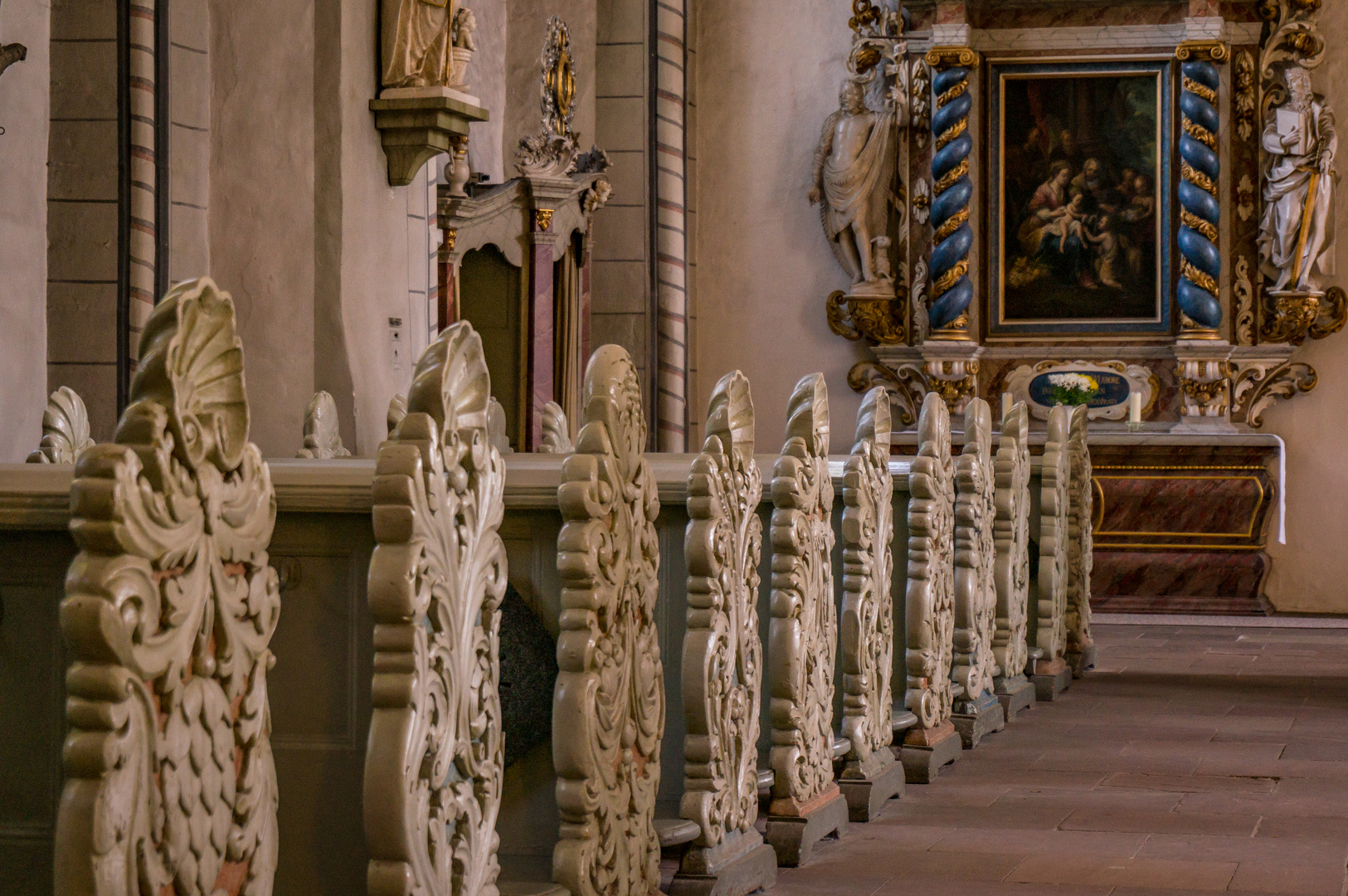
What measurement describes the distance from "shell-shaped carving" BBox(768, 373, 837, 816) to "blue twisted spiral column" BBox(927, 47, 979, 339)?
284 inches

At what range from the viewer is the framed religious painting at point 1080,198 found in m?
11.1

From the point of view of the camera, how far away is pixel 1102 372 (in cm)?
1115

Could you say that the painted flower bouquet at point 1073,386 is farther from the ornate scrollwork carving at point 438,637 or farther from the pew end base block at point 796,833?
the ornate scrollwork carving at point 438,637

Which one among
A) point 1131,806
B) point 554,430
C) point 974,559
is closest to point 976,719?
point 974,559

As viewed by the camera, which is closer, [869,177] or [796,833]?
[796,833]

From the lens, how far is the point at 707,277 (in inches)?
475

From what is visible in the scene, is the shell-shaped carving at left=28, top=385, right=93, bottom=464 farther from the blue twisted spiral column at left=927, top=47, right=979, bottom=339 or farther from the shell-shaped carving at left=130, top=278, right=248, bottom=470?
the blue twisted spiral column at left=927, top=47, right=979, bottom=339

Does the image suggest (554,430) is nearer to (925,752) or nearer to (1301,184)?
(925,752)

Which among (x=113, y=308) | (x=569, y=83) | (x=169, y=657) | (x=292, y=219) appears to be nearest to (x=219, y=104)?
(x=292, y=219)

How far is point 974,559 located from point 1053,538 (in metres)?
1.32

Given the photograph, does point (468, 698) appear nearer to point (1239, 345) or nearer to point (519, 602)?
point (519, 602)

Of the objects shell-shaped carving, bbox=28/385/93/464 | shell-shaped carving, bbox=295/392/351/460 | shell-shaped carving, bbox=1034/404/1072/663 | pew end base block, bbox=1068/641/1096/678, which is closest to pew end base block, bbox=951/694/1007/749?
shell-shaped carving, bbox=1034/404/1072/663

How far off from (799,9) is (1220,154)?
2.98m

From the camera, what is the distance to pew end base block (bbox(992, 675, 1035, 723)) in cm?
602
